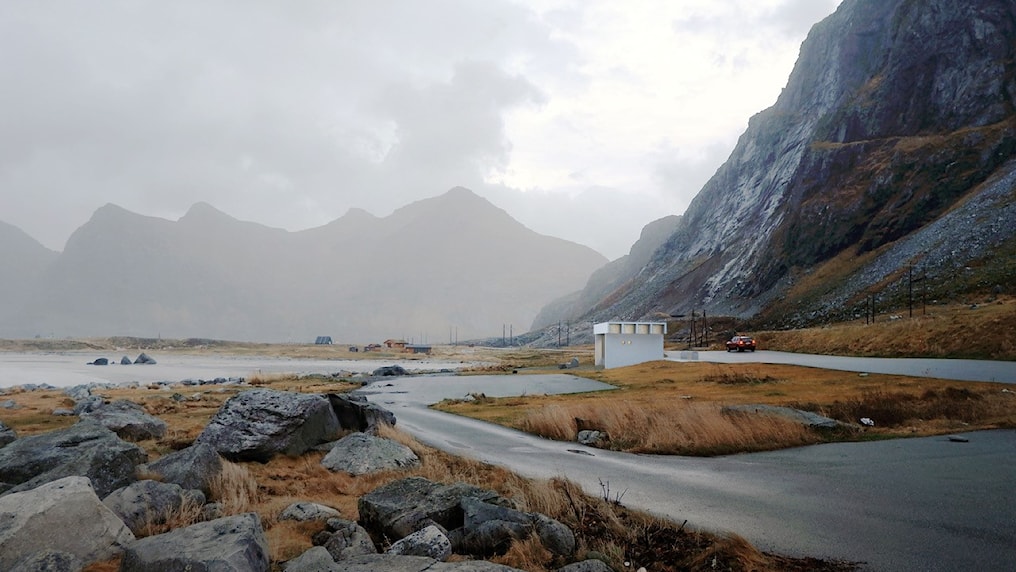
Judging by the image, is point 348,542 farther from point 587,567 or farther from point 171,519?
point 587,567

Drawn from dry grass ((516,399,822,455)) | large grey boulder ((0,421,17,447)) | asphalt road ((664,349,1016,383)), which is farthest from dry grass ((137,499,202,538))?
asphalt road ((664,349,1016,383))

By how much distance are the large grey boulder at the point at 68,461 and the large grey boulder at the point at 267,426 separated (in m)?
4.19

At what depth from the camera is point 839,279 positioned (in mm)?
112250

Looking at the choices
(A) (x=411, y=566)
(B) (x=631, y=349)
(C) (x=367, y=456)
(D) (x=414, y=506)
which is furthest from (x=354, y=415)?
(B) (x=631, y=349)

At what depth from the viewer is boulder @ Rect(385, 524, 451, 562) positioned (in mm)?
8531

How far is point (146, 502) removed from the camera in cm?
1012

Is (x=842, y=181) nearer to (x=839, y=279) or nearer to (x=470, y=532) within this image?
(x=839, y=279)

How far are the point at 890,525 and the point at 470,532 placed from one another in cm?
733

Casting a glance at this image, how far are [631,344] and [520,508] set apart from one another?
62.1 metres

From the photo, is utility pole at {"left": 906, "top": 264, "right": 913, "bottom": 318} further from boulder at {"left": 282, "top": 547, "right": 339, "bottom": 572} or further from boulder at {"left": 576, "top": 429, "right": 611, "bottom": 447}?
boulder at {"left": 282, "top": 547, "right": 339, "bottom": 572}

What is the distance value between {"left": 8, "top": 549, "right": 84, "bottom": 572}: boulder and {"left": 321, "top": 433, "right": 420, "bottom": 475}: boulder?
875 centimetres

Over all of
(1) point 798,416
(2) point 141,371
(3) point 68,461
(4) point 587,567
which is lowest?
(2) point 141,371

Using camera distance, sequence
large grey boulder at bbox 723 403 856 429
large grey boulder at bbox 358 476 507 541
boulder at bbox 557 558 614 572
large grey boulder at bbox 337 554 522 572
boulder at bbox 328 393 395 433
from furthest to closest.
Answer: boulder at bbox 328 393 395 433 → large grey boulder at bbox 723 403 856 429 → large grey boulder at bbox 358 476 507 541 → boulder at bbox 557 558 614 572 → large grey boulder at bbox 337 554 522 572

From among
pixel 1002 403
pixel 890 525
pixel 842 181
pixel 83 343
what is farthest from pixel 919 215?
pixel 83 343
